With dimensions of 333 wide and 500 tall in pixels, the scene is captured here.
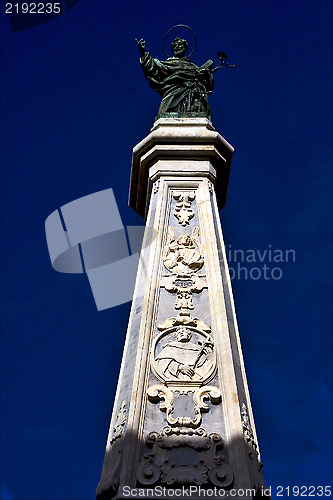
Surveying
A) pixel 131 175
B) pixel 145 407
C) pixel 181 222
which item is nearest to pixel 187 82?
pixel 131 175

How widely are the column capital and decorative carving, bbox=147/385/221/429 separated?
12.3ft

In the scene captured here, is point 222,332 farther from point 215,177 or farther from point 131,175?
point 131,175

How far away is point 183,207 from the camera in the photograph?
8.69m

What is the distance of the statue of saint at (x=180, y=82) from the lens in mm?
10211

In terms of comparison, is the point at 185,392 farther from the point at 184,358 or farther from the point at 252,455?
the point at 252,455

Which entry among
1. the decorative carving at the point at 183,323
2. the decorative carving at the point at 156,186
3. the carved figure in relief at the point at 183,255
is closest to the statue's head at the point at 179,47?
the decorative carving at the point at 156,186

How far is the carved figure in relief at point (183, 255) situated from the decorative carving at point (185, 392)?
1741mm

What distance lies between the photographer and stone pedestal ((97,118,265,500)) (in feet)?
18.3

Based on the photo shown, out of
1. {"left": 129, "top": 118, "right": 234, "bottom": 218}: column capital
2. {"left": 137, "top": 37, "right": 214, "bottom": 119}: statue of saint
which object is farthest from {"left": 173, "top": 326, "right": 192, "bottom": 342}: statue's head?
{"left": 137, "top": 37, "right": 214, "bottom": 119}: statue of saint

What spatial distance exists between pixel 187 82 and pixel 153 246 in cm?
390

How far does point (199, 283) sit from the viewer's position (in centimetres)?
752

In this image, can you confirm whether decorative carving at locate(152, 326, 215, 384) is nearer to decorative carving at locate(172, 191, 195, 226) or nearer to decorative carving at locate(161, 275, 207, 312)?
decorative carving at locate(161, 275, 207, 312)

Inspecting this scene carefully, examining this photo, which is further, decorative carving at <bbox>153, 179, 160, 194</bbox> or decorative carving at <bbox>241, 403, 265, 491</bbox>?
decorative carving at <bbox>153, 179, 160, 194</bbox>

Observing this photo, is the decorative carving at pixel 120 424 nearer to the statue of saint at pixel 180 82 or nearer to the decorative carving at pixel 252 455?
the decorative carving at pixel 252 455
